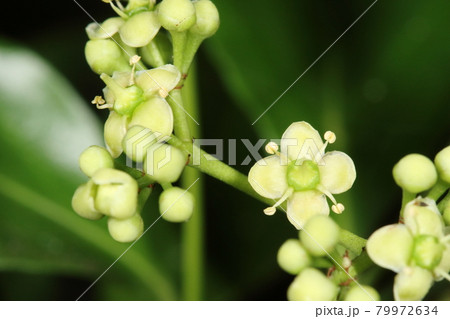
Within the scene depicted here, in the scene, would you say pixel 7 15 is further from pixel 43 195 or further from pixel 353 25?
pixel 353 25

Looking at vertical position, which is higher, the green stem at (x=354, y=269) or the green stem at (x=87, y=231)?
the green stem at (x=87, y=231)

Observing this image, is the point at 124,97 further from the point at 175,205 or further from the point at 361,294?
the point at 361,294

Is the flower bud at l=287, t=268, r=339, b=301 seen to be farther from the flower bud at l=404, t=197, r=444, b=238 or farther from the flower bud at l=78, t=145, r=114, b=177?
the flower bud at l=78, t=145, r=114, b=177

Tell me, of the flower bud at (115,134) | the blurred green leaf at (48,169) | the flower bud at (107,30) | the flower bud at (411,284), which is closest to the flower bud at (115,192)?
the flower bud at (115,134)

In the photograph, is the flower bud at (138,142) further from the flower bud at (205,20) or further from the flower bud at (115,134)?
the flower bud at (205,20)

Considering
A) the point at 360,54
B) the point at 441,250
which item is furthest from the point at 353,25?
the point at 441,250

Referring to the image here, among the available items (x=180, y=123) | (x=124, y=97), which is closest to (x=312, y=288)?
(x=180, y=123)
